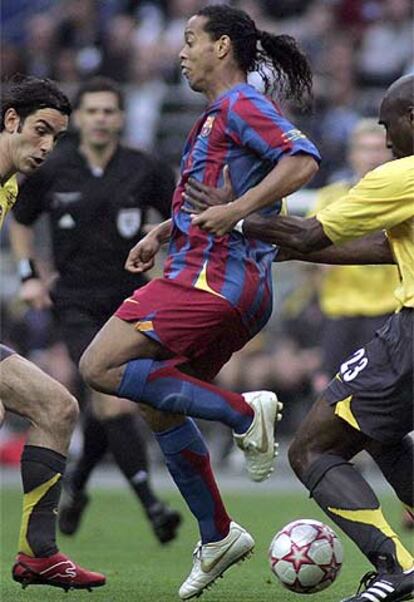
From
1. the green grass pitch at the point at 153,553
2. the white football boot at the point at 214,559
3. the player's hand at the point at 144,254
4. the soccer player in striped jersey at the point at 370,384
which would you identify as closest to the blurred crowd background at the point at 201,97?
the green grass pitch at the point at 153,553

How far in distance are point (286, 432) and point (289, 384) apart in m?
0.56

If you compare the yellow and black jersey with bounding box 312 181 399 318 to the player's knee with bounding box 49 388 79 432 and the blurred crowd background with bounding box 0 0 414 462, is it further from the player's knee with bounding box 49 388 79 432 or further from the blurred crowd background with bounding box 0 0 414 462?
the player's knee with bounding box 49 388 79 432

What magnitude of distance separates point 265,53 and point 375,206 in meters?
1.33

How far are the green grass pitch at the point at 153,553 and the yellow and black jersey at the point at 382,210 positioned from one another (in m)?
1.67

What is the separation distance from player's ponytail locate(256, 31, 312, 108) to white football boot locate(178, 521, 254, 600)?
1999 millimetres

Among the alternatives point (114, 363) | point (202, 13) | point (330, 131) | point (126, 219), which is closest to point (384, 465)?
point (114, 363)

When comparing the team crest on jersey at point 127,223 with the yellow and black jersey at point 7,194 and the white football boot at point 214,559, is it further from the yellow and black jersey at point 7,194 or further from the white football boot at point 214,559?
the white football boot at point 214,559

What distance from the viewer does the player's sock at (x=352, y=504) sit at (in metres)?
6.11

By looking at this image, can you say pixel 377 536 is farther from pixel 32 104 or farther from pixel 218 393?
pixel 32 104

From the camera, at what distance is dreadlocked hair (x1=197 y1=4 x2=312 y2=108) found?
691cm

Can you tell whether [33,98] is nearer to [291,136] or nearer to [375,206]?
[291,136]

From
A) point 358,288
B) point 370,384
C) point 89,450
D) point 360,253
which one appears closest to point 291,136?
point 360,253

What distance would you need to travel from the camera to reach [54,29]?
62.3 feet

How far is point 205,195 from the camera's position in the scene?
21.3 feet
